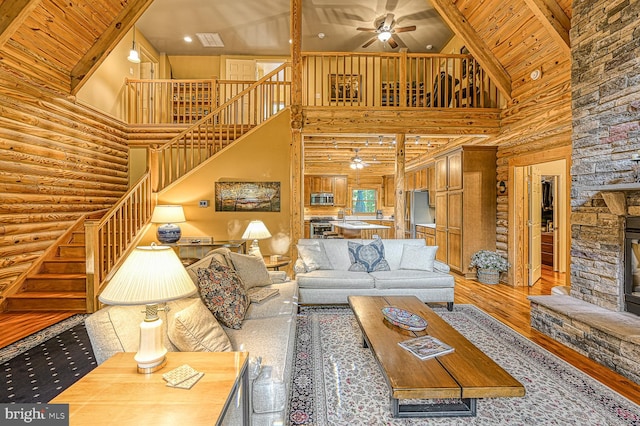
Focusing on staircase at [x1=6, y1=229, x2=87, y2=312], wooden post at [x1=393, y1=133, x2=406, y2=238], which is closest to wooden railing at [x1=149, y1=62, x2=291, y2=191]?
staircase at [x1=6, y1=229, x2=87, y2=312]

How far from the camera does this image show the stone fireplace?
2.79m

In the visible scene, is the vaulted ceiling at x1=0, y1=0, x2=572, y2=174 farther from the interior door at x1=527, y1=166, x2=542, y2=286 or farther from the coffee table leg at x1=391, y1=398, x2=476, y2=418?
the coffee table leg at x1=391, y1=398, x2=476, y2=418

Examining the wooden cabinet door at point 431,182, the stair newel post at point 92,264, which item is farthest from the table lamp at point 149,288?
the wooden cabinet door at point 431,182

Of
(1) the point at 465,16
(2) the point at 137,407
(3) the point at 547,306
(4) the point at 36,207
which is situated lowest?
(3) the point at 547,306

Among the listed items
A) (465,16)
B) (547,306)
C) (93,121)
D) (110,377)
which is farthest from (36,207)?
(465,16)

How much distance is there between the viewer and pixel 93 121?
18.5 feet

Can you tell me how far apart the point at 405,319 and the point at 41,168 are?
17.1ft

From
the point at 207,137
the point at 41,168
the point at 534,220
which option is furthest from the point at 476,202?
the point at 41,168

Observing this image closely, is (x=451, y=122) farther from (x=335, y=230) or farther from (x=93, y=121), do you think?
(x=93, y=121)

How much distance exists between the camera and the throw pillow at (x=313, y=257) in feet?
14.2

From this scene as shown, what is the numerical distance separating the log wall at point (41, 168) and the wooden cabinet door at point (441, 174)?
6.47 metres

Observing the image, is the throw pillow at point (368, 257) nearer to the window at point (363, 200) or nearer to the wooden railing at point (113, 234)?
the wooden railing at point (113, 234)

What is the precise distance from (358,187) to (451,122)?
17.4ft

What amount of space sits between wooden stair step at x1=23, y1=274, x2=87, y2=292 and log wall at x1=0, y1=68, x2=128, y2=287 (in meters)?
0.20
